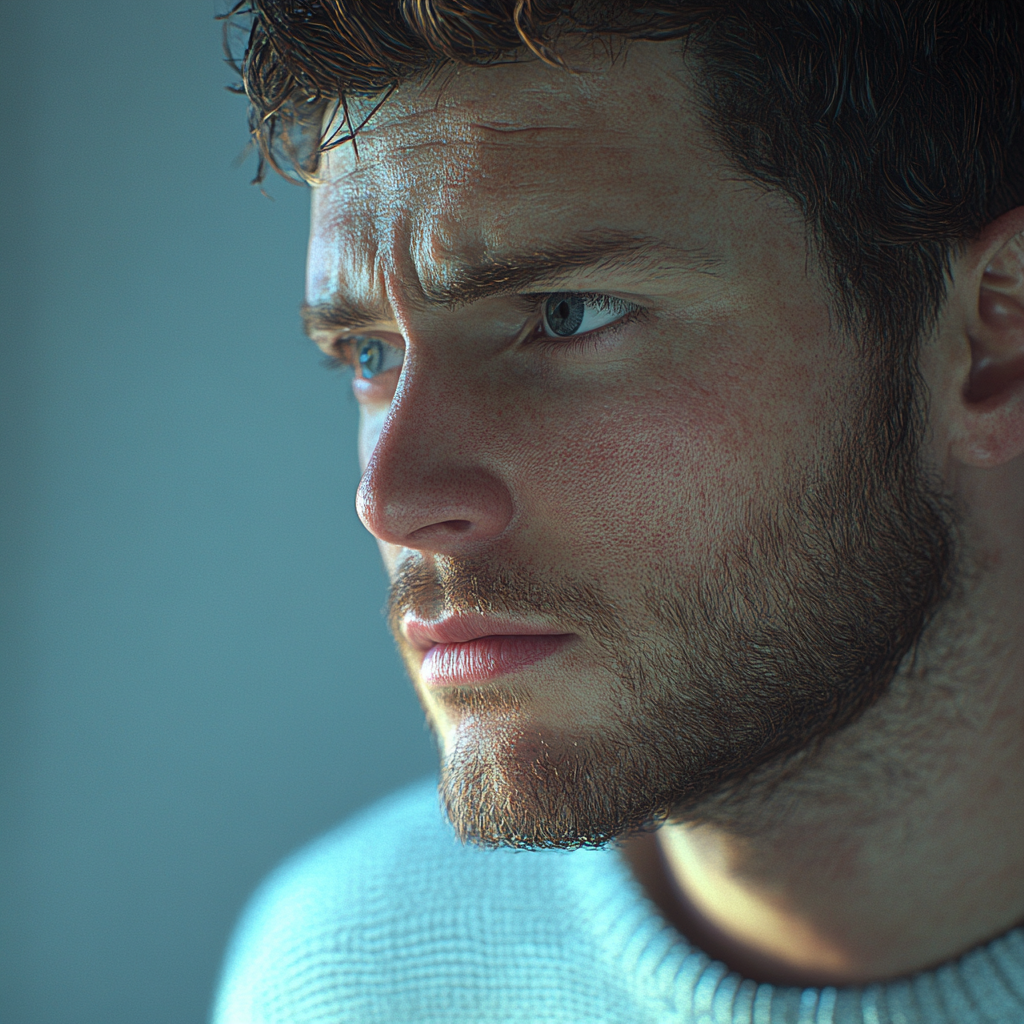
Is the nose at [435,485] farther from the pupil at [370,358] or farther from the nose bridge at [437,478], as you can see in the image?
the pupil at [370,358]

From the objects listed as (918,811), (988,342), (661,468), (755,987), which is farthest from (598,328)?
(755,987)

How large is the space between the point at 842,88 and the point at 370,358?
59 cm

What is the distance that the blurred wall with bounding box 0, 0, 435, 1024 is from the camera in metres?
1.68

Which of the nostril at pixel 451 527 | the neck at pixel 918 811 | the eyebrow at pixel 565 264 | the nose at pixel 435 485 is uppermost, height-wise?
the eyebrow at pixel 565 264

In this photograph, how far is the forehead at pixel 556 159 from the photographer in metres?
0.80

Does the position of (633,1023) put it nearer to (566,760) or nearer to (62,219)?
(566,760)

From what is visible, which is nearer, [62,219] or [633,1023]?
[633,1023]

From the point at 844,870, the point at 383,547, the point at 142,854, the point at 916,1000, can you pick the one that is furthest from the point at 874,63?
the point at 142,854

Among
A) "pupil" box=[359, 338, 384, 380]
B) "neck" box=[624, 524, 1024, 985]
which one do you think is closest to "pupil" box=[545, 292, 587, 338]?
"pupil" box=[359, 338, 384, 380]

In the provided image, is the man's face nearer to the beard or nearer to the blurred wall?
the beard

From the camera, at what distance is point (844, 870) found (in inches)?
37.7

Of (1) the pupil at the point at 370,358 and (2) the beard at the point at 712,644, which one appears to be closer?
(2) the beard at the point at 712,644

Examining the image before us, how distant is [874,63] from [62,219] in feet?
4.63

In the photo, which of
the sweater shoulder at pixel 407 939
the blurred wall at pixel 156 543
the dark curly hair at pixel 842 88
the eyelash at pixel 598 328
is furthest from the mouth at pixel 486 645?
the blurred wall at pixel 156 543
